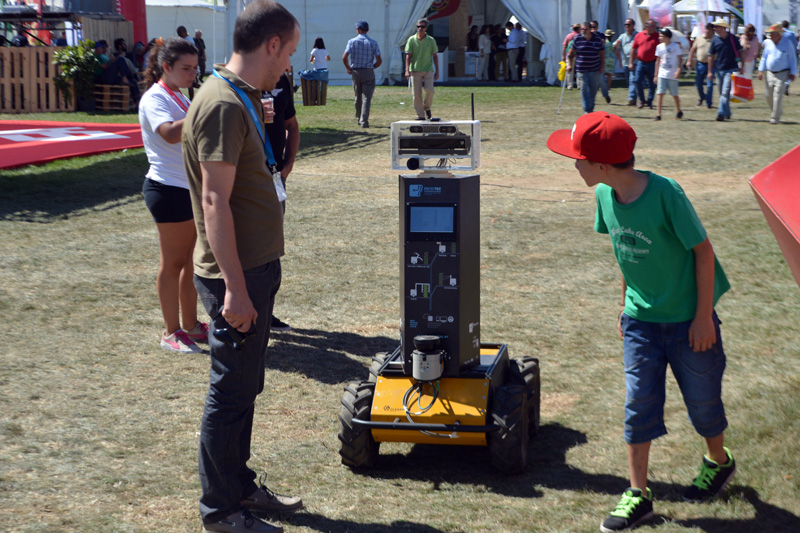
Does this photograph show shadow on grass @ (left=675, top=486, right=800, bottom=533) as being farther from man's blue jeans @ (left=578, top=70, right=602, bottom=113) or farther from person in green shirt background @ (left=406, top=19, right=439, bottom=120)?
man's blue jeans @ (left=578, top=70, right=602, bottom=113)

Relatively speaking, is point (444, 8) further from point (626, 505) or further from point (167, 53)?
point (626, 505)

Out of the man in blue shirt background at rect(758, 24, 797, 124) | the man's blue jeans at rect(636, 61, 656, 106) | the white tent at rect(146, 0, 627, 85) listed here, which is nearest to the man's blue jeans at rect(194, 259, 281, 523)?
the man in blue shirt background at rect(758, 24, 797, 124)

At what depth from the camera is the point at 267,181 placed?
10.5 feet

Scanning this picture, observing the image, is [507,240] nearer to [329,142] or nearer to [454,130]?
[454,130]

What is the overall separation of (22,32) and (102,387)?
2519cm

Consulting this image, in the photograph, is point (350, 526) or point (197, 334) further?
point (197, 334)

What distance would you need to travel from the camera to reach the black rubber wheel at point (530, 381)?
4293mm

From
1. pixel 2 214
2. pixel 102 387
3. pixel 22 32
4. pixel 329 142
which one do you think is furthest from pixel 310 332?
pixel 22 32

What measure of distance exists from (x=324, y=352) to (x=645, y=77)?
17.1 metres

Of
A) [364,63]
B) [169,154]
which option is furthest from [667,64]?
[169,154]

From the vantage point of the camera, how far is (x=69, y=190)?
11.3 meters

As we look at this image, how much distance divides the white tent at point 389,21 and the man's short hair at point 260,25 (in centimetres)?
2529

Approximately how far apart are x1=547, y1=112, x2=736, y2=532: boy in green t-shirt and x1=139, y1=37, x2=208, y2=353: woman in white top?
2.68 metres

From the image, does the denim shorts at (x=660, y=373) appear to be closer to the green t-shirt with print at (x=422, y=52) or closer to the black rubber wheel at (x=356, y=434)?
the black rubber wheel at (x=356, y=434)
